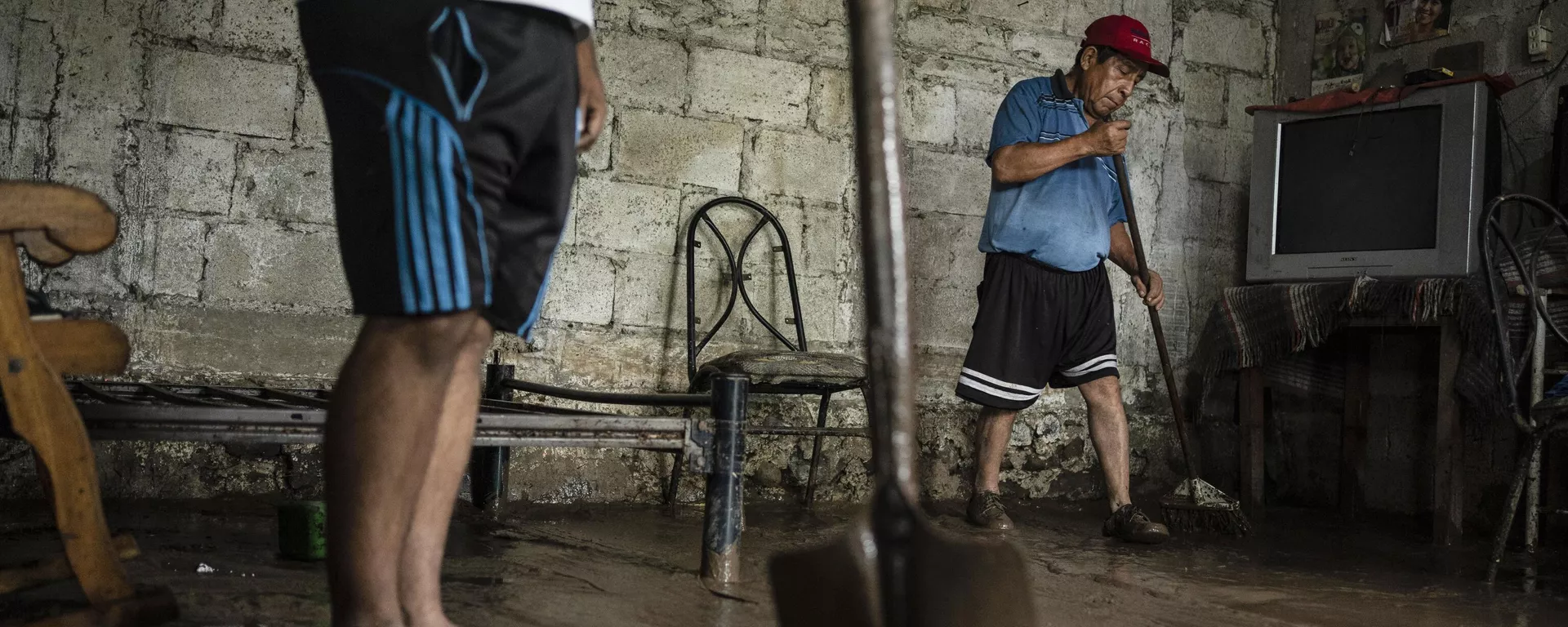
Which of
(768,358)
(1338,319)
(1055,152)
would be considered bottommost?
(768,358)

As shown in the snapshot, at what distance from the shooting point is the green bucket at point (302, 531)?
2.40 meters

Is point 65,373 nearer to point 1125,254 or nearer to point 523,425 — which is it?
point 523,425

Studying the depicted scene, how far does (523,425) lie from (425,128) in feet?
3.03

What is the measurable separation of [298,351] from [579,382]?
2.74 feet

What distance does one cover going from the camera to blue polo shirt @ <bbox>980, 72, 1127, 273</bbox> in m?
3.53

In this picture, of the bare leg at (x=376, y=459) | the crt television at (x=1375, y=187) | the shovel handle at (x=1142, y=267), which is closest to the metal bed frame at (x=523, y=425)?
the bare leg at (x=376, y=459)

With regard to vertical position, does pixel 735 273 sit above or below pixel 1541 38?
below

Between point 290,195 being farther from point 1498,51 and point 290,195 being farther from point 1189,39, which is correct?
point 1498,51

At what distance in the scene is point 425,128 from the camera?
1.29 metres

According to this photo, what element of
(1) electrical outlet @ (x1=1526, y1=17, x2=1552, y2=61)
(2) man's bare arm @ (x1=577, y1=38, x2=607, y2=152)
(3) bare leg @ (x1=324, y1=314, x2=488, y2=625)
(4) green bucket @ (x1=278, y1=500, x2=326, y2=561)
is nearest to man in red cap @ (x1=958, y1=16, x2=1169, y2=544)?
(1) electrical outlet @ (x1=1526, y1=17, x2=1552, y2=61)

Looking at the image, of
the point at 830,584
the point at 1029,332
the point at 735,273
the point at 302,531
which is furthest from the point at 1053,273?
the point at 830,584

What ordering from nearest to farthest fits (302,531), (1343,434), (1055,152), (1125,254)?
(302,531) < (1055,152) < (1125,254) < (1343,434)

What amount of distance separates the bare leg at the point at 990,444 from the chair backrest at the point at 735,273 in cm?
66

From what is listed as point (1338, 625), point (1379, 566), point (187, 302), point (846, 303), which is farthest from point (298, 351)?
point (1379, 566)
